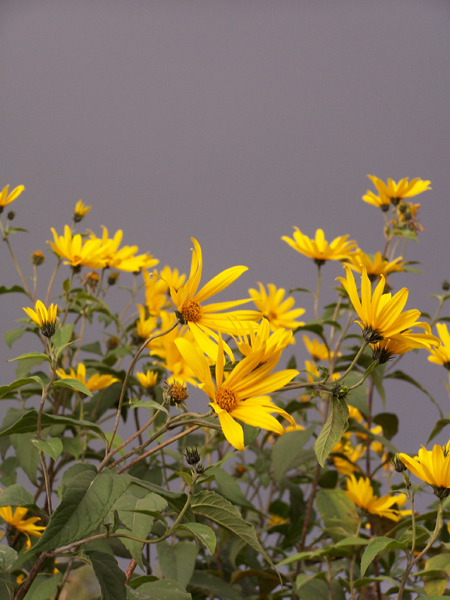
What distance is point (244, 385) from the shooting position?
1.38ft

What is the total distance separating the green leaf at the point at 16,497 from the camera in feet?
1.52

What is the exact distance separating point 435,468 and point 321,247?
1.68 ft

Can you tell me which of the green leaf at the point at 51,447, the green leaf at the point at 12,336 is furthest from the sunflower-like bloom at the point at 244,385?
the green leaf at the point at 12,336

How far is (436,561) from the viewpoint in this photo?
0.66 m

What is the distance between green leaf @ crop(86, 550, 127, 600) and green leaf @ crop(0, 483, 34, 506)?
7cm

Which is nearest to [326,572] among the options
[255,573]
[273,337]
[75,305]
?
[255,573]

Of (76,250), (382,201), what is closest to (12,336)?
(76,250)

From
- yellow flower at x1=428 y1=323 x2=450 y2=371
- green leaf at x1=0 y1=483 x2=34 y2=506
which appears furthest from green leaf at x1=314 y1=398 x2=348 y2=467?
yellow flower at x1=428 y1=323 x2=450 y2=371

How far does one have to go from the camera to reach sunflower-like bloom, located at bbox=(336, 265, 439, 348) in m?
0.43

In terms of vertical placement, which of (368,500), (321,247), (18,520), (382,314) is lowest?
(18,520)

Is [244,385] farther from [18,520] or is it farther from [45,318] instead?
[18,520]

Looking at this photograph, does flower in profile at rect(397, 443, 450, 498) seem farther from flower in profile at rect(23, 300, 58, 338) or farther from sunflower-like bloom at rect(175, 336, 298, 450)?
flower in profile at rect(23, 300, 58, 338)

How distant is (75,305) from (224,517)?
2.06 feet

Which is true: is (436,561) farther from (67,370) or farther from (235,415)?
(67,370)
